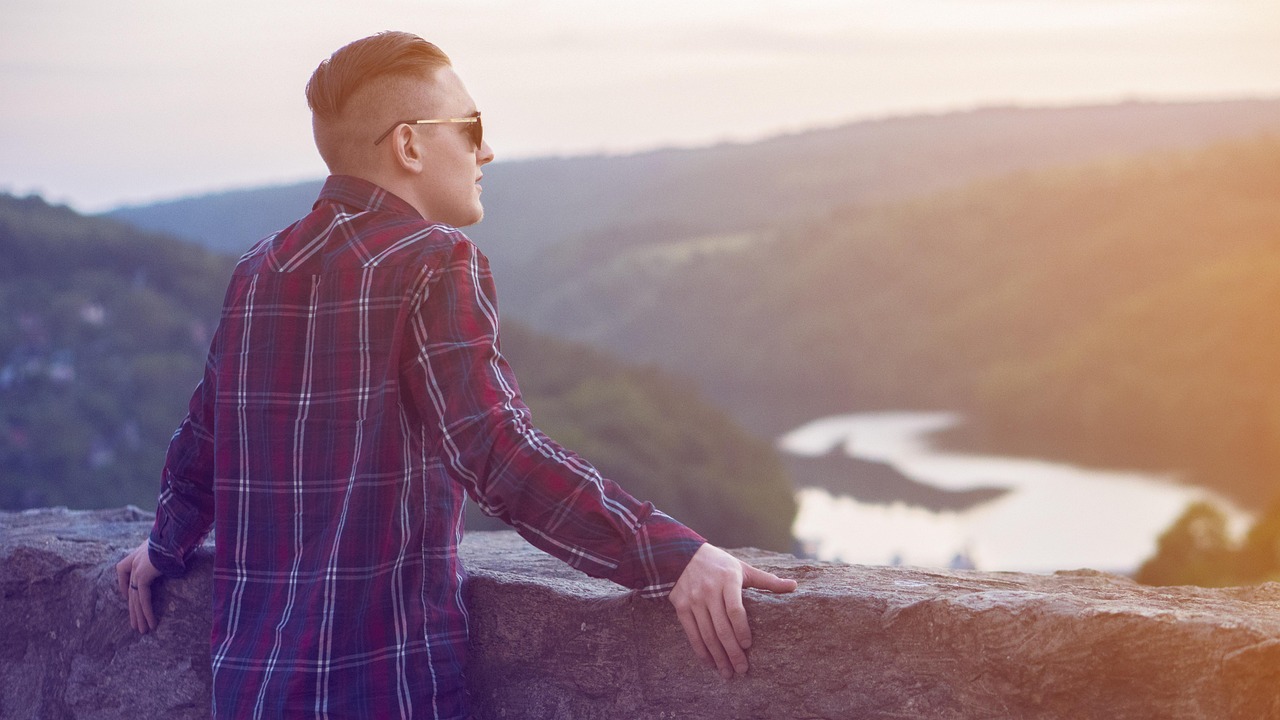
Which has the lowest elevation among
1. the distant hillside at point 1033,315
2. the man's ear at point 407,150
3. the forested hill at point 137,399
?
the man's ear at point 407,150

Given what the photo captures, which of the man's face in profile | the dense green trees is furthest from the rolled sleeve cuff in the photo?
the dense green trees

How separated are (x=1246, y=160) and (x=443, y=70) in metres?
60.0

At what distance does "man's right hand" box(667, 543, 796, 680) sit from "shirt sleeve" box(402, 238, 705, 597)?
2 cm

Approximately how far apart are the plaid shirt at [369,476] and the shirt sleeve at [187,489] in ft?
0.57

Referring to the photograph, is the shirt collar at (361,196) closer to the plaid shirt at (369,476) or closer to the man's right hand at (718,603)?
the plaid shirt at (369,476)

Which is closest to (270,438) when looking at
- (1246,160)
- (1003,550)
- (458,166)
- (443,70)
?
(458,166)

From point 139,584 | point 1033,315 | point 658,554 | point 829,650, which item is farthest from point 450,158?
point 1033,315

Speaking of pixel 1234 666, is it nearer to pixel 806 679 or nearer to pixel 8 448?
pixel 806 679

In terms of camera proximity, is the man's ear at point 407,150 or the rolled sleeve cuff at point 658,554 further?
the man's ear at point 407,150

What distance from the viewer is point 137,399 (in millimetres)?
36969

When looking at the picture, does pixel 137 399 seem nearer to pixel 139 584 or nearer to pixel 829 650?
pixel 139 584

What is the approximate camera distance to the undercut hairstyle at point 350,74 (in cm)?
177

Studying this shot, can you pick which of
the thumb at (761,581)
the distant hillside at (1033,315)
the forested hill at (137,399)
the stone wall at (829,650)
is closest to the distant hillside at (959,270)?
the distant hillside at (1033,315)

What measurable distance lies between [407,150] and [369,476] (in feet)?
1.73
